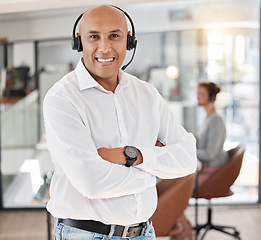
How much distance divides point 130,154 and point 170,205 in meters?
1.50

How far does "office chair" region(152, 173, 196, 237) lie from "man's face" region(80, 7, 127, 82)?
5.01 ft

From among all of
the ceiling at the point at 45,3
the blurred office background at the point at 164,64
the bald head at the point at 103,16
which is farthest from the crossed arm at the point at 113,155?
the blurred office background at the point at 164,64

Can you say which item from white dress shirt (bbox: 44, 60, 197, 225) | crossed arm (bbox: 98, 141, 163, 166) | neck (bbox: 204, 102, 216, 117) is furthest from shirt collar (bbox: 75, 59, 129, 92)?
neck (bbox: 204, 102, 216, 117)

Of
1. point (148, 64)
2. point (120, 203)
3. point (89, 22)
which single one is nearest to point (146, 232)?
point (120, 203)

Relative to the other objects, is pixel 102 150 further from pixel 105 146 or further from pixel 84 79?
pixel 84 79

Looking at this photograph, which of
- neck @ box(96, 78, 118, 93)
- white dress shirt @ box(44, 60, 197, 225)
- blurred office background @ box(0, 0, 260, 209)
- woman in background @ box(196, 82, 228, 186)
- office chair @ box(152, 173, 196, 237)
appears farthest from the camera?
blurred office background @ box(0, 0, 260, 209)

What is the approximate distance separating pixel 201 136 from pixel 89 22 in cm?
262

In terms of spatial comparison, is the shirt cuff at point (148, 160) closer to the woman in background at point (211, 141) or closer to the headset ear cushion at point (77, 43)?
the headset ear cushion at point (77, 43)

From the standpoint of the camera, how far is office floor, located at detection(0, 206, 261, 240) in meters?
4.56

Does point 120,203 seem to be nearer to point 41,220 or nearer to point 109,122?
point 109,122

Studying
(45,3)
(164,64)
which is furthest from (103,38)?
(164,64)

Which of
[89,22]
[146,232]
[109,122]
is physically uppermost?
[89,22]

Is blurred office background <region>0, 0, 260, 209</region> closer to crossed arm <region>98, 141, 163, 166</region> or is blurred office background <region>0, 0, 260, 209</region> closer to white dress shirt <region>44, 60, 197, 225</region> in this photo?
white dress shirt <region>44, 60, 197, 225</region>

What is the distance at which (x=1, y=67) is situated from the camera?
16.6 ft
